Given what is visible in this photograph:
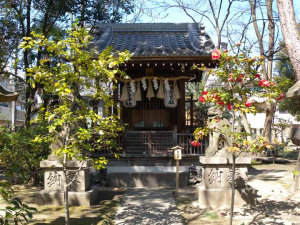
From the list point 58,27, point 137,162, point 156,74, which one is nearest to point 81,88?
point 137,162

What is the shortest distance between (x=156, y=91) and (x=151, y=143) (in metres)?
2.22

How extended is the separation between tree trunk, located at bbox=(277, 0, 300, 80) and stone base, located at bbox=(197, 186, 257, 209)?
3.51 m

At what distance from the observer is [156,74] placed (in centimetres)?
1198

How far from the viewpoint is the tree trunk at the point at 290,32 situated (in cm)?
834

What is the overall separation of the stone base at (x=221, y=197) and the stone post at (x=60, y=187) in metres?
2.59

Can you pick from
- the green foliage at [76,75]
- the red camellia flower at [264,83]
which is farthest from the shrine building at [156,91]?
the green foliage at [76,75]

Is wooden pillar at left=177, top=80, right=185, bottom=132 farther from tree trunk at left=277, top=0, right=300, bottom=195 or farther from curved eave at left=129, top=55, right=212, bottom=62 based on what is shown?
tree trunk at left=277, top=0, right=300, bottom=195

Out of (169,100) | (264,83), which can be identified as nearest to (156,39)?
(169,100)

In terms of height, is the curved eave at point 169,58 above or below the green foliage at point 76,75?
above

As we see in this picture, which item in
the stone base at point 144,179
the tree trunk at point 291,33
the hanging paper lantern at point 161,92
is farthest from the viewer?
the hanging paper lantern at point 161,92

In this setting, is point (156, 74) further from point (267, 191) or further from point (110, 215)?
point (110, 215)

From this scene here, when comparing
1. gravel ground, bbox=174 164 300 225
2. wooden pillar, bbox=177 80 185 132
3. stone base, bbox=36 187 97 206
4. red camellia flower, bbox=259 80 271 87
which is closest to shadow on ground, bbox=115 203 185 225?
gravel ground, bbox=174 164 300 225

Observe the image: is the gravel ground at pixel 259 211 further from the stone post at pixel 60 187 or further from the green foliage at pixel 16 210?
the green foliage at pixel 16 210

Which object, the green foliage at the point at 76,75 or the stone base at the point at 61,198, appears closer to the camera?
the green foliage at the point at 76,75
